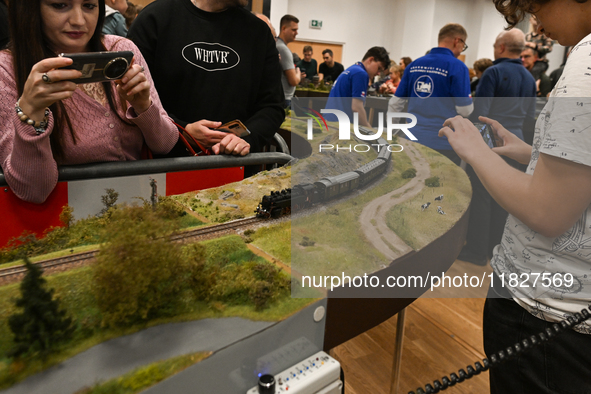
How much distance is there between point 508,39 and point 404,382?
3.70m

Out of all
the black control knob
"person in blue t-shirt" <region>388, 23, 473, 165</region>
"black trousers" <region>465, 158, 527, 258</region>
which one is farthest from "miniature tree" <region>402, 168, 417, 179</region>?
the black control knob

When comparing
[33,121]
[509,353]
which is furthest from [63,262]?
[509,353]

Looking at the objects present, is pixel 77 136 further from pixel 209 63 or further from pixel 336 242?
pixel 336 242

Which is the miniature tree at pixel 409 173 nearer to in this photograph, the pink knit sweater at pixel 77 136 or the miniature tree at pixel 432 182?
the miniature tree at pixel 432 182

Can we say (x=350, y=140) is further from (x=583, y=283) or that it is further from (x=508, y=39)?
(x=508, y=39)

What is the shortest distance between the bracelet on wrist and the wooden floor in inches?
89.2

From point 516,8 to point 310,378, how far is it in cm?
120

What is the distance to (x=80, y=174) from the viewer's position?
1.79 m

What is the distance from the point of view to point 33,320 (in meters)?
0.85

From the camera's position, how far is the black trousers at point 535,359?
1.25 m

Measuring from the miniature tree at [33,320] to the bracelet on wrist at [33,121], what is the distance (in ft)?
2.79

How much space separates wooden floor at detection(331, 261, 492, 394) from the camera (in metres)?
2.78

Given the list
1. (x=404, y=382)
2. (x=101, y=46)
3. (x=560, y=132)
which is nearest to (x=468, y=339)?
(x=404, y=382)

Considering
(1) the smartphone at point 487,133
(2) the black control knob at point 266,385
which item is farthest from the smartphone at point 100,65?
(1) the smartphone at point 487,133
